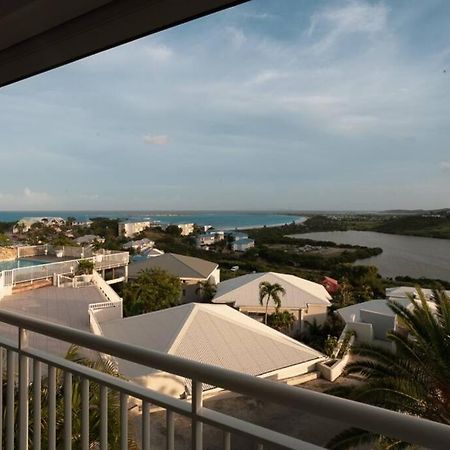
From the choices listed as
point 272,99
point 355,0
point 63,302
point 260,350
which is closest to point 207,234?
point 272,99

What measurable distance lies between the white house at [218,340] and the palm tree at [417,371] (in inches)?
175

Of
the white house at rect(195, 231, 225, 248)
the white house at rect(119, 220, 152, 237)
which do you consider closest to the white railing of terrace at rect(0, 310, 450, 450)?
the white house at rect(119, 220, 152, 237)

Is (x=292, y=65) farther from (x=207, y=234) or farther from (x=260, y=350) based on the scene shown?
(x=260, y=350)

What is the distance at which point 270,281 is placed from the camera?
1509 cm

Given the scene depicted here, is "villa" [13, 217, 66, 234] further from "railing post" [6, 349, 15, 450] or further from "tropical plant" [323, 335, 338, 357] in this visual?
"tropical plant" [323, 335, 338, 357]

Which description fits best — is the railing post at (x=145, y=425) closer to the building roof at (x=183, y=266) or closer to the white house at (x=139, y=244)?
the white house at (x=139, y=244)

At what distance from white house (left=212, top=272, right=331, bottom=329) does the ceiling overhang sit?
1301cm

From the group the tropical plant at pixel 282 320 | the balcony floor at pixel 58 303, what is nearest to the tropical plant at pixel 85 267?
the balcony floor at pixel 58 303

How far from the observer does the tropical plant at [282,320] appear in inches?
567

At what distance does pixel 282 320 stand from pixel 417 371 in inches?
379

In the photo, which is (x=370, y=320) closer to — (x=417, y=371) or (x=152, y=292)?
(x=417, y=371)

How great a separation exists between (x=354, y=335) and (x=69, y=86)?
9.05 meters

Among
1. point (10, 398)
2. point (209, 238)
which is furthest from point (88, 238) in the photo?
point (10, 398)

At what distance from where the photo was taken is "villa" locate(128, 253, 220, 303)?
984 centimetres
